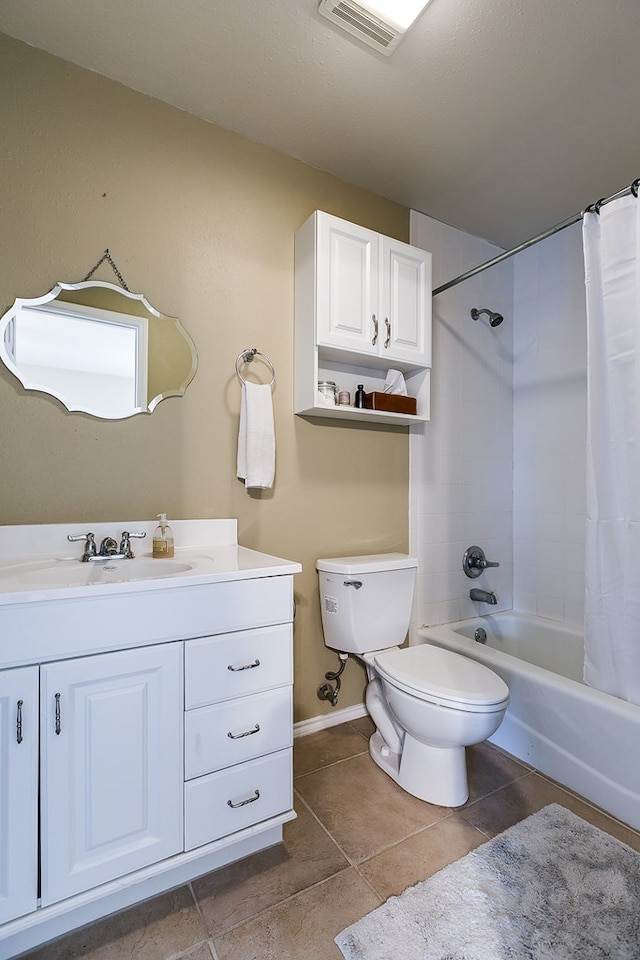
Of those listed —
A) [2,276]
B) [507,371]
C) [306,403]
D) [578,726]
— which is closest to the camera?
[2,276]

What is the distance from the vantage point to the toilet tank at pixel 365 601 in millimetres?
1743

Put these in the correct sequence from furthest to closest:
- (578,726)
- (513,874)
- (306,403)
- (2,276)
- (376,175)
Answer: (376,175) < (306,403) < (578,726) < (2,276) < (513,874)

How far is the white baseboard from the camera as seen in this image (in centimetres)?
185

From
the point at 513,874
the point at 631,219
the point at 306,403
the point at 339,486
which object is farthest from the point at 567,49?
the point at 513,874

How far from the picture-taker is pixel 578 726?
1.51m

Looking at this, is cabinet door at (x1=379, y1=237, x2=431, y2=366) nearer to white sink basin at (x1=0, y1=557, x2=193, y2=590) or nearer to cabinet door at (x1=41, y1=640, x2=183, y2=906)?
white sink basin at (x1=0, y1=557, x2=193, y2=590)

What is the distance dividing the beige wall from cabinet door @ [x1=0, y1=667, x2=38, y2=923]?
1.95 feet

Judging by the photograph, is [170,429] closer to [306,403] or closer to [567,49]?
[306,403]

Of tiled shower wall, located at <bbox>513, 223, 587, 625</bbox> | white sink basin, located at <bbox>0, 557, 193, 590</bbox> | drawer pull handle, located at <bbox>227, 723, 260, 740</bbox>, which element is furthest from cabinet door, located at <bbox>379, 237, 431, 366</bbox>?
drawer pull handle, located at <bbox>227, 723, 260, 740</bbox>

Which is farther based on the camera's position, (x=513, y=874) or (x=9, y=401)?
(x=9, y=401)

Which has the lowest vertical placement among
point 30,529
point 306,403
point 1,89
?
point 30,529

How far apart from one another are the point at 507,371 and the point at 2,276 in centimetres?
241

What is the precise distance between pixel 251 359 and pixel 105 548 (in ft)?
2.88

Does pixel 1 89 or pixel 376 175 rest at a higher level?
pixel 376 175
